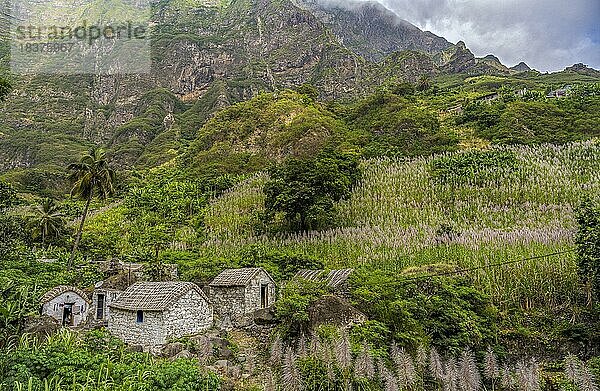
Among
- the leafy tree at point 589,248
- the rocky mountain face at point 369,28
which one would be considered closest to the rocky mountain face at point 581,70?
the rocky mountain face at point 369,28

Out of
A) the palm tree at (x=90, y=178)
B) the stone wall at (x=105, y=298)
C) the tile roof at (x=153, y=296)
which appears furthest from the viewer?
the palm tree at (x=90, y=178)

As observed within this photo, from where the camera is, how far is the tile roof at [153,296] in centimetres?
1466

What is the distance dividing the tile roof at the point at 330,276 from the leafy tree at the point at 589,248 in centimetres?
694

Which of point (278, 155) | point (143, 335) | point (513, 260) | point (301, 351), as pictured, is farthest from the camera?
point (278, 155)

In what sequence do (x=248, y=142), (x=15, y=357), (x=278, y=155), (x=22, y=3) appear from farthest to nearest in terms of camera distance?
1. (x=22, y=3)
2. (x=248, y=142)
3. (x=278, y=155)
4. (x=15, y=357)

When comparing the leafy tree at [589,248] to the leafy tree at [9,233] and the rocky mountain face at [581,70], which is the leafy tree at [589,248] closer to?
the leafy tree at [9,233]

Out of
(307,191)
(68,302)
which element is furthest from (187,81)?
(68,302)

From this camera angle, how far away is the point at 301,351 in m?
10.8

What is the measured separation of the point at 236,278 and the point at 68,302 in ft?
23.4

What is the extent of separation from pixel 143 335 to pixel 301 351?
603 centimetres

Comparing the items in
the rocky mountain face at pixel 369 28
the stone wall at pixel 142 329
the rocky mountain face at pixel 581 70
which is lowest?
the stone wall at pixel 142 329

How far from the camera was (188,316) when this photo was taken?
15.3 m

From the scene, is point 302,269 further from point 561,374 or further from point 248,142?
point 248,142

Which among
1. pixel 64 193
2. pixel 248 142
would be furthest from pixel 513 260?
pixel 64 193
